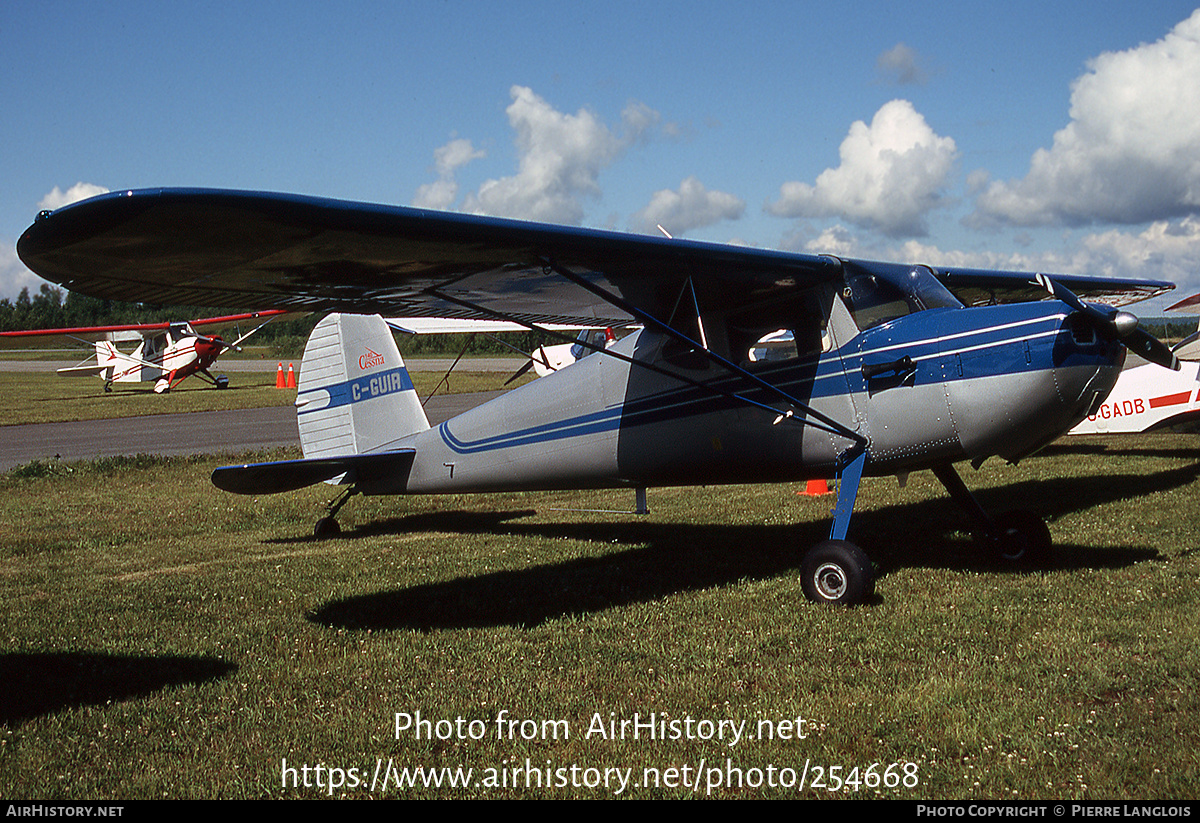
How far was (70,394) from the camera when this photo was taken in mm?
37875

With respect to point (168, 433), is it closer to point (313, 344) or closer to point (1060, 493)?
point (313, 344)

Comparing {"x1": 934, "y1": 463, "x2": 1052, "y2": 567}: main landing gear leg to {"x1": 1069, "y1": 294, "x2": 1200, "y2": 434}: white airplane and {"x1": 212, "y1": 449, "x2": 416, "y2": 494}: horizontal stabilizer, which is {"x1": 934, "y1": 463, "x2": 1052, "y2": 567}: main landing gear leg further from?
{"x1": 1069, "y1": 294, "x2": 1200, "y2": 434}: white airplane

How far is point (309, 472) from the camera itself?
24.9 feet

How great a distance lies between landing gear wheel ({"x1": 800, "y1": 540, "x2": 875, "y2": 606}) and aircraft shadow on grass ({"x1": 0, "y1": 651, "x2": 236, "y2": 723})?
3.59 metres

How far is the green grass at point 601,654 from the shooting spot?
3.44m

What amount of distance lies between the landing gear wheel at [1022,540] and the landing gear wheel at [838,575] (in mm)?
1610

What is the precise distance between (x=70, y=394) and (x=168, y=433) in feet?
71.1

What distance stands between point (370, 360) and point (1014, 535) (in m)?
6.38

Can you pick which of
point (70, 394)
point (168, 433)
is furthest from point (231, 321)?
point (168, 433)

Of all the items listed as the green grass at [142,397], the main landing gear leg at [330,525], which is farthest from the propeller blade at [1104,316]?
the green grass at [142,397]

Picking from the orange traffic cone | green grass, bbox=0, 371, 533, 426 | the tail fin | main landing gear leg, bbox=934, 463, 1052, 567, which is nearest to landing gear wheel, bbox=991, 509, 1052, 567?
main landing gear leg, bbox=934, 463, 1052, 567

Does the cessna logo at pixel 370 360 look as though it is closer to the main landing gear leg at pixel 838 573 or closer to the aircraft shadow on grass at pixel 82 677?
the aircraft shadow on grass at pixel 82 677

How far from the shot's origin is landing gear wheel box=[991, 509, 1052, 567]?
655 centimetres

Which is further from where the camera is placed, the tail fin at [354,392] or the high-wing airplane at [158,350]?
the high-wing airplane at [158,350]
